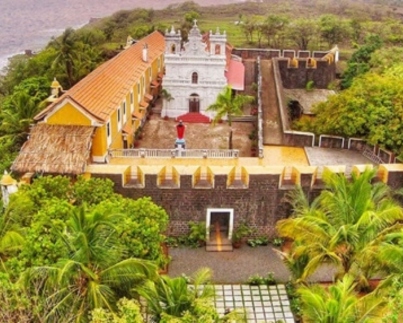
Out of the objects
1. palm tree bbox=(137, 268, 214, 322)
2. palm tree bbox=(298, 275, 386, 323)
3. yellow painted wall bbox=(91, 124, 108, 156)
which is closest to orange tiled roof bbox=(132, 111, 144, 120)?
yellow painted wall bbox=(91, 124, 108, 156)

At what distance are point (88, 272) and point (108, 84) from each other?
15.6 meters

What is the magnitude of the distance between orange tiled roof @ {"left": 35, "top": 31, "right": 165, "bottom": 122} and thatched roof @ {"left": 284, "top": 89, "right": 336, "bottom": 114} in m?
10.2

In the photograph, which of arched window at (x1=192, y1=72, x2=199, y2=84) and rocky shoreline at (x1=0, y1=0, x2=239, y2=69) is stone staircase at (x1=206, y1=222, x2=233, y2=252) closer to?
arched window at (x1=192, y1=72, x2=199, y2=84)

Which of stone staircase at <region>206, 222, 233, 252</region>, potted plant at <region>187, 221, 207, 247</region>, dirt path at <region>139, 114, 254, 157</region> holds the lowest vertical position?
stone staircase at <region>206, 222, 233, 252</region>

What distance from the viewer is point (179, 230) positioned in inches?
800

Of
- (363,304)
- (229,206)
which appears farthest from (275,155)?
(363,304)

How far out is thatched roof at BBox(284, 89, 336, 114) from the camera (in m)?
37.9

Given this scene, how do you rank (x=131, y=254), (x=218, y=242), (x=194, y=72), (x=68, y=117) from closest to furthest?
1. (x=131, y=254)
2. (x=218, y=242)
3. (x=68, y=117)
4. (x=194, y=72)

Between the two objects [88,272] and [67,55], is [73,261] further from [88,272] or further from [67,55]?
[67,55]

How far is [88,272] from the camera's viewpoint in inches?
463

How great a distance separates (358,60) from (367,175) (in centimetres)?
2690

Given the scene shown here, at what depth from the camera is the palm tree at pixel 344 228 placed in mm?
13867

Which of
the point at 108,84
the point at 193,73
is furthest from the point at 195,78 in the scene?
the point at 108,84

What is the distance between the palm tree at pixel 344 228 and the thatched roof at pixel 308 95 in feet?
72.2
